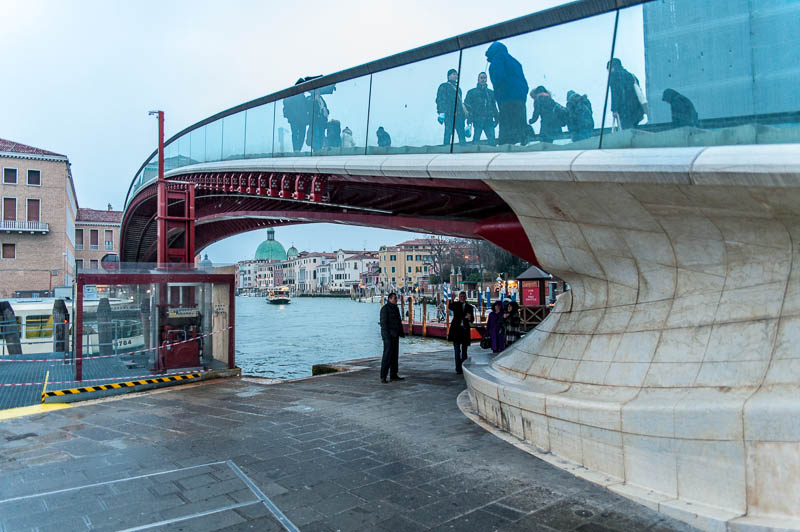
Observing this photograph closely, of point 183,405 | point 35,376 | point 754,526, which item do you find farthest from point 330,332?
point 754,526

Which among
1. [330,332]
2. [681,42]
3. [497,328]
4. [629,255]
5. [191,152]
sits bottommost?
[330,332]

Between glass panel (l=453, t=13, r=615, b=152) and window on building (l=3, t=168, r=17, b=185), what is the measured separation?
45808 millimetres

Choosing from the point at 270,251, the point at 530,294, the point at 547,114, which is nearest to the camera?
the point at 547,114

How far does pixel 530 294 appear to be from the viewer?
2112 cm

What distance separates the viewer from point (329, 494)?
4.24 meters

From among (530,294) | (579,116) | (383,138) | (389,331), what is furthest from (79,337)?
(530,294)

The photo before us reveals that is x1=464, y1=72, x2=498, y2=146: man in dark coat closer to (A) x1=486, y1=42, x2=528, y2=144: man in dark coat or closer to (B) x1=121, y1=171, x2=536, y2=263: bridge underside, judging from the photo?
(A) x1=486, y1=42, x2=528, y2=144: man in dark coat

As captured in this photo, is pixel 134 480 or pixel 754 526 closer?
pixel 754 526

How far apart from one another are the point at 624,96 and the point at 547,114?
0.87 m

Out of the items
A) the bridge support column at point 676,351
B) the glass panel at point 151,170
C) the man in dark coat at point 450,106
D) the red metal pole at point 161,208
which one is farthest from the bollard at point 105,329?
the glass panel at point 151,170

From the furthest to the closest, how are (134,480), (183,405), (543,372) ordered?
1. (183,405)
2. (543,372)
3. (134,480)

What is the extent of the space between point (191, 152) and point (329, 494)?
1554 cm

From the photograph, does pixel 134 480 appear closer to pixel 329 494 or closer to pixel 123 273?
pixel 329 494

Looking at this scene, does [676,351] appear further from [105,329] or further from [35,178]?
[35,178]
